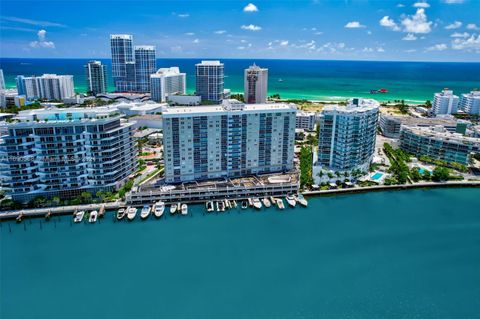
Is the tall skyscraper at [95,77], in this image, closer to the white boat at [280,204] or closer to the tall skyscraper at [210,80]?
the tall skyscraper at [210,80]

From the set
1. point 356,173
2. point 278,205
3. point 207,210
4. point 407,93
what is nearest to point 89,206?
point 207,210

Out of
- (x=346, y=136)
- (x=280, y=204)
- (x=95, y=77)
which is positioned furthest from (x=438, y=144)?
(x=95, y=77)

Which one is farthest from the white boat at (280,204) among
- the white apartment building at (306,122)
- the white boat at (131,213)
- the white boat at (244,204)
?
the white apartment building at (306,122)

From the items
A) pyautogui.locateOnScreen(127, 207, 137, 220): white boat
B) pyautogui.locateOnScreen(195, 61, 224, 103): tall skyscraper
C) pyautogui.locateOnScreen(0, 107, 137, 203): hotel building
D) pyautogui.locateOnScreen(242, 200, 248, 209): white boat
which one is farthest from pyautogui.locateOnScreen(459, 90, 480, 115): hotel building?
pyautogui.locateOnScreen(127, 207, 137, 220): white boat

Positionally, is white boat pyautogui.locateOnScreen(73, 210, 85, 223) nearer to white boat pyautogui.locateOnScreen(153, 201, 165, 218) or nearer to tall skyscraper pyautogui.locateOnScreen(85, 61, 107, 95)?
white boat pyautogui.locateOnScreen(153, 201, 165, 218)

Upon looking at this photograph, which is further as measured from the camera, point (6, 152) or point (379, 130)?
point (379, 130)

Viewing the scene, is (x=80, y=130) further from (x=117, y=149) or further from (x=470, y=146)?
(x=470, y=146)

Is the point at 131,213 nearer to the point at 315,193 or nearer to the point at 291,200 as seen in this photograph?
the point at 291,200
